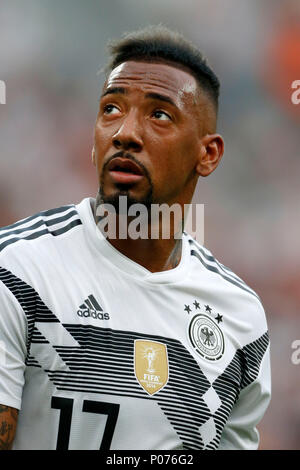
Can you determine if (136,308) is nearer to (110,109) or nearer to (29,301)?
(29,301)

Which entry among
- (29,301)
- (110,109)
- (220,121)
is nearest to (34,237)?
(29,301)

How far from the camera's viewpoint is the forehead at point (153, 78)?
273 centimetres

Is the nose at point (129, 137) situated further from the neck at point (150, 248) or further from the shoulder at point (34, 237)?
the shoulder at point (34, 237)

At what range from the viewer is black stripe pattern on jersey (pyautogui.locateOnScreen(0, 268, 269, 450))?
2398 millimetres

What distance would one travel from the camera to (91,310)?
2.53 m

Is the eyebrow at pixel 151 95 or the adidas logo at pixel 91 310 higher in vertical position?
the eyebrow at pixel 151 95

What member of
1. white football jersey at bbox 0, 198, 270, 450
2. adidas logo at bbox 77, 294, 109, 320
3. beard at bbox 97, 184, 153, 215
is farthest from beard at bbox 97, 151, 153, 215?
adidas logo at bbox 77, 294, 109, 320

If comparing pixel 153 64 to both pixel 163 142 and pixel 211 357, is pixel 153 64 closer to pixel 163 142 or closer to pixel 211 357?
pixel 163 142

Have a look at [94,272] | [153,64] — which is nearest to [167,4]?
[153,64]

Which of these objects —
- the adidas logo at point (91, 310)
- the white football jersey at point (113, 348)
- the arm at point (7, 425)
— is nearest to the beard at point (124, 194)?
the white football jersey at point (113, 348)

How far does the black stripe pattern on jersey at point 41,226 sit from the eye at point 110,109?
41 centimetres

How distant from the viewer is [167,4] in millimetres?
7105

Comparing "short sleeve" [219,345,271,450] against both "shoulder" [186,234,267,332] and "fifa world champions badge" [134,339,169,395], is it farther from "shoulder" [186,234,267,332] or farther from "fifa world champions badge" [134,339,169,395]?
"fifa world champions badge" [134,339,169,395]

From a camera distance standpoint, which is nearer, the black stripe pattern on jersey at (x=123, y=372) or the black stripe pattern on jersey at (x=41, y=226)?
the black stripe pattern on jersey at (x=123, y=372)
